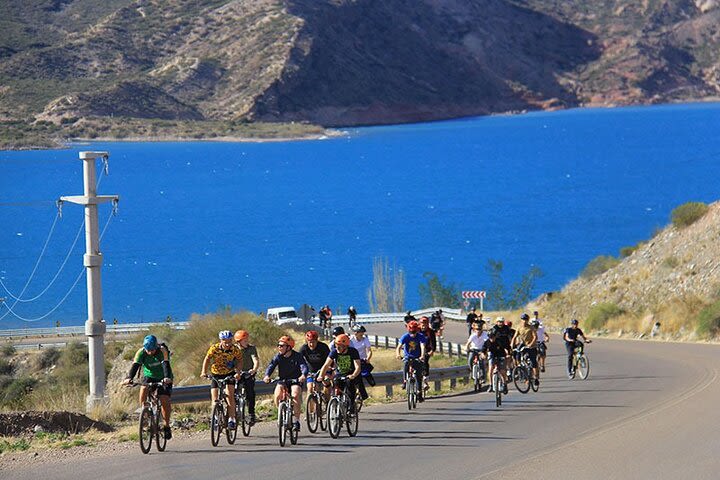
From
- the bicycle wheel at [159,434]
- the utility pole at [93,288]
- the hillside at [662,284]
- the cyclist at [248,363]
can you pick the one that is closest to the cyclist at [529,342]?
the utility pole at [93,288]

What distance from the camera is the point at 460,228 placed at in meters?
119

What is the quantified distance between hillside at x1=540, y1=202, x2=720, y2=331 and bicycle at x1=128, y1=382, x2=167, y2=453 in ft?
90.3

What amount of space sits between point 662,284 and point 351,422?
29.5 m

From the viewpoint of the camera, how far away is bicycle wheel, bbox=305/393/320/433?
17141 mm

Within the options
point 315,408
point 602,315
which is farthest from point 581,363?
point 602,315

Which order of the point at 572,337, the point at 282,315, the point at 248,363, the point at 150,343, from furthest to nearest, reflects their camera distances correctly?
the point at 282,315
the point at 572,337
the point at 248,363
the point at 150,343

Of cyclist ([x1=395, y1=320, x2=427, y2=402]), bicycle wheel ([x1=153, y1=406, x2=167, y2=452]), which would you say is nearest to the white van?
cyclist ([x1=395, y1=320, x2=427, y2=402])

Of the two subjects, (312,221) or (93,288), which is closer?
(93,288)

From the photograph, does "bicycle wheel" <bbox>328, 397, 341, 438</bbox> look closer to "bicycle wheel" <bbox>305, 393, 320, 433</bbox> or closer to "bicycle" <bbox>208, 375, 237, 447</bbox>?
"bicycle wheel" <bbox>305, 393, 320, 433</bbox>

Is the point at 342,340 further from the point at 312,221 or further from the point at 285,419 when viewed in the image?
the point at 312,221

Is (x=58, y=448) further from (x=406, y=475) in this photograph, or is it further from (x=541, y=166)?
(x=541, y=166)

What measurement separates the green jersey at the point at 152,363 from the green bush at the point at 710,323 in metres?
26.5

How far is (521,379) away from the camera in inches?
916

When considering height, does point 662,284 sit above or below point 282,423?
above
